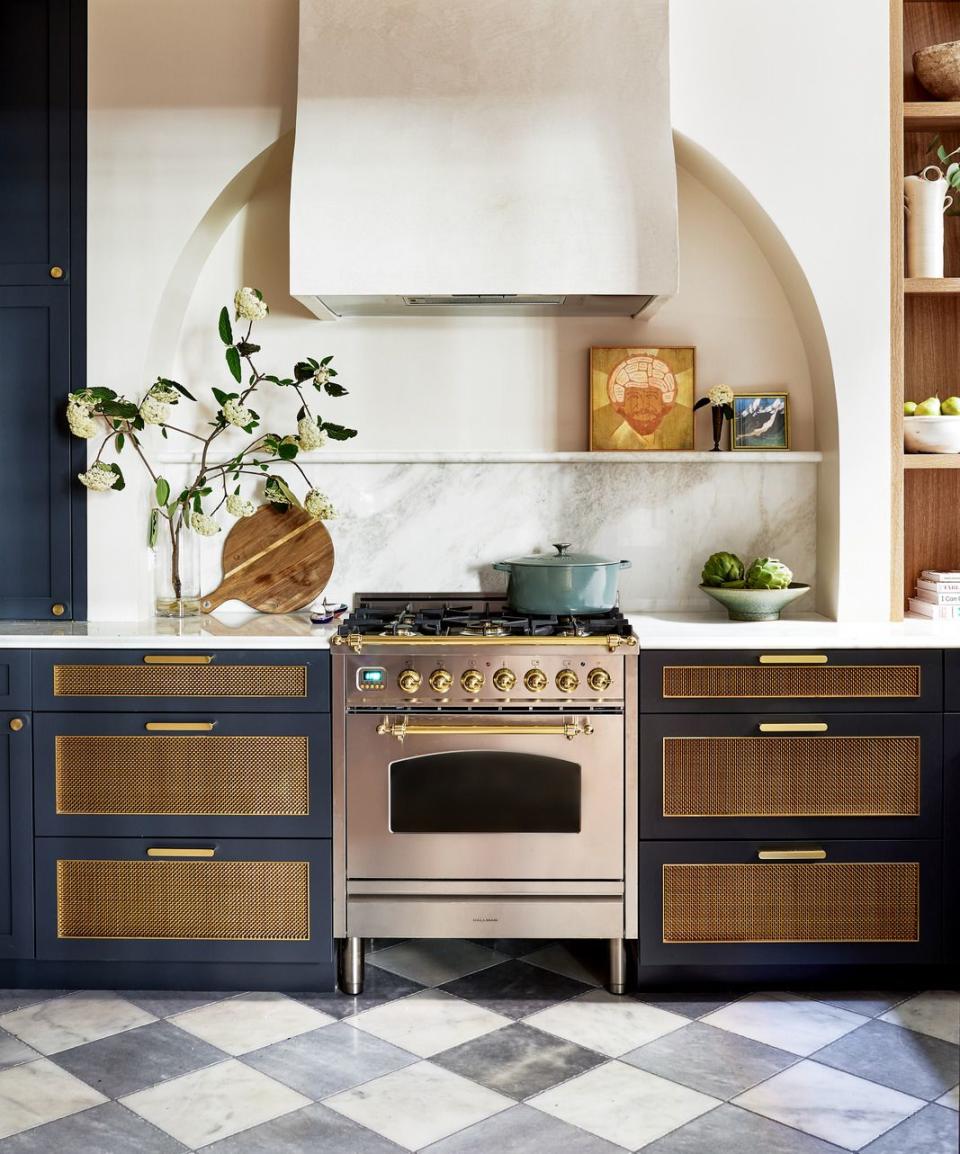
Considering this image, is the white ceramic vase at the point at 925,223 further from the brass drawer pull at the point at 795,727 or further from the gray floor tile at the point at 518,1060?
the gray floor tile at the point at 518,1060

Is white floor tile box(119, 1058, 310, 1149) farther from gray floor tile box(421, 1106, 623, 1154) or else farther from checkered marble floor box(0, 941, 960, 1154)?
gray floor tile box(421, 1106, 623, 1154)

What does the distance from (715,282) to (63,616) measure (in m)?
2.18

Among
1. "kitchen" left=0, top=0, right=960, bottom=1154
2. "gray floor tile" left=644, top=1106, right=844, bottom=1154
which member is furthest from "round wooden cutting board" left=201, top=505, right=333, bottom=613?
"gray floor tile" left=644, top=1106, right=844, bottom=1154

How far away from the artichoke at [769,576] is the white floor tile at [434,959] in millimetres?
1261

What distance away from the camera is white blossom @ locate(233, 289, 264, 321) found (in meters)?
3.34

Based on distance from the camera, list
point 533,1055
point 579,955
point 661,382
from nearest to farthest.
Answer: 1. point 533,1055
2. point 579,955
3. point 661,382

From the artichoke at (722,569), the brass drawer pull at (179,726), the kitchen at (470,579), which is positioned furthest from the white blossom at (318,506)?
the artichoke at (722,569)

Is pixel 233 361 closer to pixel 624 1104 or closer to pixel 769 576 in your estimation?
pixel 769 576

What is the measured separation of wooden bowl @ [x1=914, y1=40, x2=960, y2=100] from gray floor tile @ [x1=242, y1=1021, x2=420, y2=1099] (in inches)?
117

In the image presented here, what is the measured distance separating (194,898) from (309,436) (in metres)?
1.31

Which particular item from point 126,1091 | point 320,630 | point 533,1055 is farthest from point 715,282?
point 126,1091

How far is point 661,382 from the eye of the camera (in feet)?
11.8

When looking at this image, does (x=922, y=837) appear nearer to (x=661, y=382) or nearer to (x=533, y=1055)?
(x=533, y=1055)

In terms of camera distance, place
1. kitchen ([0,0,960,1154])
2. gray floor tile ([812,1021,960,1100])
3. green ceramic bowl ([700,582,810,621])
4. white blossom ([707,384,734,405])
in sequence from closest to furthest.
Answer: gray floor tile ([812,1021,960,1100]) < kitchen ([0,0,960,1154]) < green ceramic bowl ([700,582,810,621]) < white blossom ([707,384,734,405])
